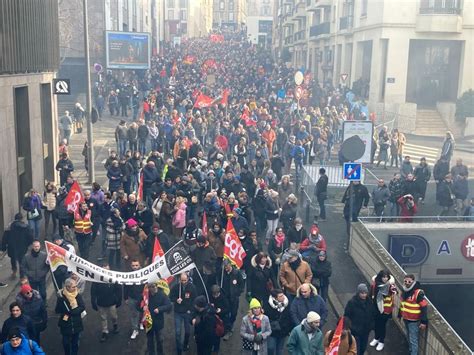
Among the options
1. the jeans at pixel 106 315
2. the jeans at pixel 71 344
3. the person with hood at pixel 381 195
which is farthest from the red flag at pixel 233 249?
the person with hood at pixel 381 195

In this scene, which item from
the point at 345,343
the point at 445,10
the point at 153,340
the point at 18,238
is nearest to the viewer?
the point at 345,343

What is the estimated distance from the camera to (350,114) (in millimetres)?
31312

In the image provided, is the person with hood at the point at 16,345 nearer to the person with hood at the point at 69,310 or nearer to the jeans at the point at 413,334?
the person with hood at the point at 69,310

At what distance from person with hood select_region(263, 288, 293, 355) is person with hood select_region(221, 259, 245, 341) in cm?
96

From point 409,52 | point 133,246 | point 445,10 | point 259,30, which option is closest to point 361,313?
point 133,246

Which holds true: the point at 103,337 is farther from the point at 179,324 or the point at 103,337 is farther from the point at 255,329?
the point at 255,329

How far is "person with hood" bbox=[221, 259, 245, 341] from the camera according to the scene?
10.5 metres

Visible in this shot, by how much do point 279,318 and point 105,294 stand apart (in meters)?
2.90

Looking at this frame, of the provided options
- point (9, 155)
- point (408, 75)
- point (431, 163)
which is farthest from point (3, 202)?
point (408, 75)

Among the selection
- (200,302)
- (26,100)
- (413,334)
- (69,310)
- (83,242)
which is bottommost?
(413,334)

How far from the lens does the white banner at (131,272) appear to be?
995 cm

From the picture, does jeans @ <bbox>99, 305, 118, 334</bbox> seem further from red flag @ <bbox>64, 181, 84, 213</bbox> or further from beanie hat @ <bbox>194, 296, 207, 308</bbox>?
red flag @ <bbox>64, 181, 84, 213</bbox>

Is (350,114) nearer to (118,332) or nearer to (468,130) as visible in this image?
(468,130)

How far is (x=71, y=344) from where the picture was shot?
9.68 m
